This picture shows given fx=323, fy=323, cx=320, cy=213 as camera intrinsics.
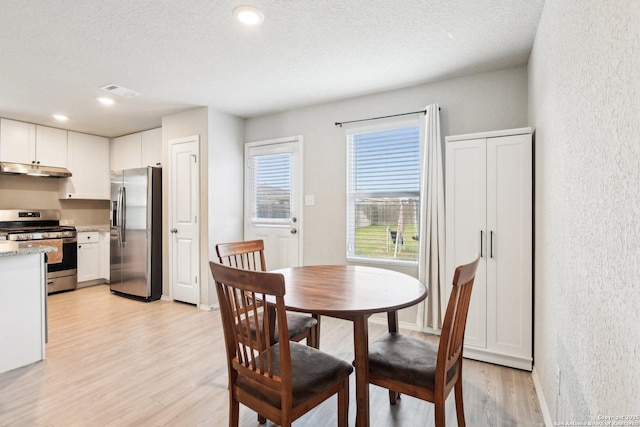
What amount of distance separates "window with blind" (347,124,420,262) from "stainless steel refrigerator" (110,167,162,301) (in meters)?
2.65

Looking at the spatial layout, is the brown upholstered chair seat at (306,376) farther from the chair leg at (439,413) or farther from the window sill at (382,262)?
the window sill at (382,262)

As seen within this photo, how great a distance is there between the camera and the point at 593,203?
1.12 m

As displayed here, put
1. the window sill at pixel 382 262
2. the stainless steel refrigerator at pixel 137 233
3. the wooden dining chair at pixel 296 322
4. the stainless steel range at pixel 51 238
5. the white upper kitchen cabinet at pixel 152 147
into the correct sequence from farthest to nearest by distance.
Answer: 1. the white upper kitchen cabinet at pixel 152 147
2. the stainless steel range at pixel 51 238
3. the stainless steel refrigerator at pixel 137 233
4. the window sill at pixel 382 262
5. the wooden dining chair at pixel 296 322

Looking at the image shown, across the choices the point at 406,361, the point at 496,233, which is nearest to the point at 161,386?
the point at 406,361

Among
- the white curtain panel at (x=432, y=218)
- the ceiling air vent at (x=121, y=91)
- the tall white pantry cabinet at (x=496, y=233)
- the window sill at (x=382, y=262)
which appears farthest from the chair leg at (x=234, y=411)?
the ceiling air vent at (x=121, y=91)

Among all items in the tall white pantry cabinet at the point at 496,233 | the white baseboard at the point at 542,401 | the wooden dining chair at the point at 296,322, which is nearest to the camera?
the white baseboard at the point at 542,401

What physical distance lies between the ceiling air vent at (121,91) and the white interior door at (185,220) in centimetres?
78

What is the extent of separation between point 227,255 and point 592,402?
2030 millimetres

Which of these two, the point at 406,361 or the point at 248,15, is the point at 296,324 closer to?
the point at 406,361

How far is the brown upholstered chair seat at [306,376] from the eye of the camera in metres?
1.32

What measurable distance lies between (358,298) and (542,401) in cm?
140

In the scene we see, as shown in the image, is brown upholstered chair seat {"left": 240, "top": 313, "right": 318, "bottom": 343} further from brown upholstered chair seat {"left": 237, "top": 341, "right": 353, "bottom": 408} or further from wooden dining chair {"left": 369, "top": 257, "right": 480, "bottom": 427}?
wooden dining chair {"left": 369, "top": 257, "right": 480, "bottom": 427}

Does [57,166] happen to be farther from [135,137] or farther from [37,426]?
[37,426]

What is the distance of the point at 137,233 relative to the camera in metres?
4.42
